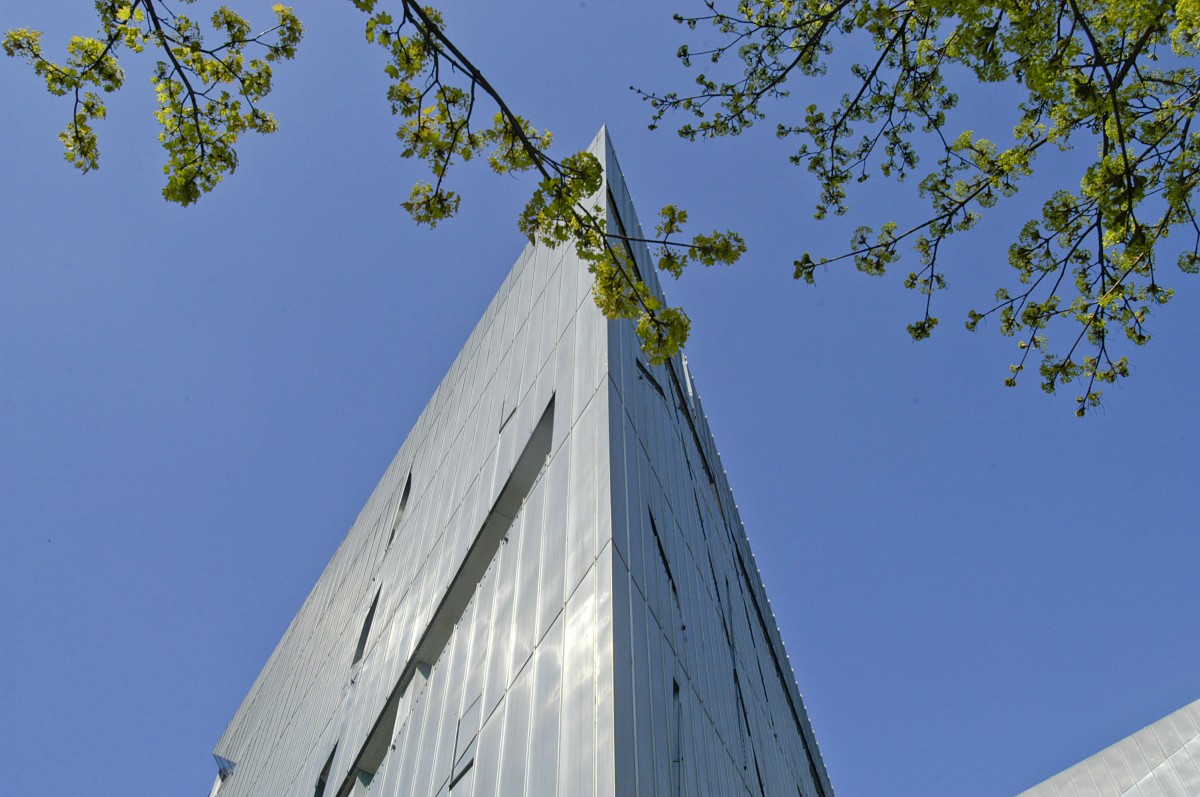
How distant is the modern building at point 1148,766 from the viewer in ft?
79.6

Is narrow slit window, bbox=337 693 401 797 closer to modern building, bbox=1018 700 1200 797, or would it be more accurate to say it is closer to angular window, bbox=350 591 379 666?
angular window, bbox=350 591 379 666

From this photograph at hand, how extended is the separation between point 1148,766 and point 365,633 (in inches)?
1000

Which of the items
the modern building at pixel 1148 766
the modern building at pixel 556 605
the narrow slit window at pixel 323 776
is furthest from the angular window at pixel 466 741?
the modern building at pixel 1148 766

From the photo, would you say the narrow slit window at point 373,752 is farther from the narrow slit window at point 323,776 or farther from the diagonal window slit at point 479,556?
the narrow slit window at point 323,776

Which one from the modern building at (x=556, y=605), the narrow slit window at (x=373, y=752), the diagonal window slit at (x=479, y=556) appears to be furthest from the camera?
the narrow slit window at (x=373, y=752)

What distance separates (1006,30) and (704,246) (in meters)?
2.21

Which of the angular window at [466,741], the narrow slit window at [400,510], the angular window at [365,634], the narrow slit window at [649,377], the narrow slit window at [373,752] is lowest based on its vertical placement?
the angular window at [466,741]

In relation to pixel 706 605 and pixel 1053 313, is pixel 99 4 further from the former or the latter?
pixel 706 605

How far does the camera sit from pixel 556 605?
7.14 meters

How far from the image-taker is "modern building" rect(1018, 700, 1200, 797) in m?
24.2

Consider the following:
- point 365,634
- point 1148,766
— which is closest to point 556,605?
point 365,634

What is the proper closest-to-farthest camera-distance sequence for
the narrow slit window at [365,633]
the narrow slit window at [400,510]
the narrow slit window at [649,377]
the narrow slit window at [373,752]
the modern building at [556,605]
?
the modern building at [556,605] → the narrow slit window at [649,377] → the narrow slit window at [373,752] → the narrow slit window at [365,633] → the narrow slit window at [400,510]

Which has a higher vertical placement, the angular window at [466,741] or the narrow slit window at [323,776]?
the narrow slit window at [323,776]

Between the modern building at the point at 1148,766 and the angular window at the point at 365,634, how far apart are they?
2476 centimetres
